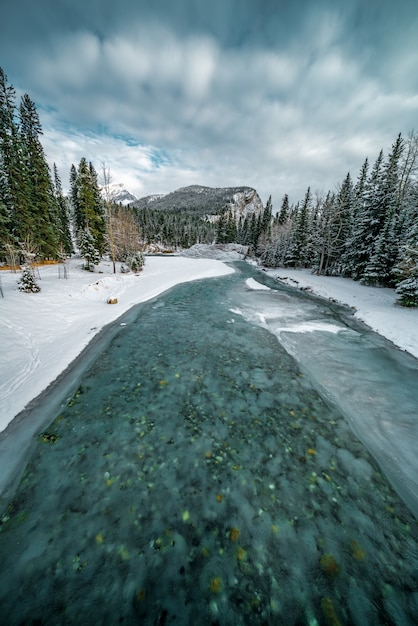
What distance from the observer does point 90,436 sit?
489 centimetres

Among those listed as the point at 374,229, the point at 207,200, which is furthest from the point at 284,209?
the point at 207,200

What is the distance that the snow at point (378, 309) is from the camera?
10464 millimetres

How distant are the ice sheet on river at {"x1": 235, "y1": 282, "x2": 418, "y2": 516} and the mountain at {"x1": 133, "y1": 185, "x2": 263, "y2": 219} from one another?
13304cm

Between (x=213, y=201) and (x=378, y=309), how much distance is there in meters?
157

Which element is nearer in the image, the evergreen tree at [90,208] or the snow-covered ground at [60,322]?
the snow-covered ground at [60,322]

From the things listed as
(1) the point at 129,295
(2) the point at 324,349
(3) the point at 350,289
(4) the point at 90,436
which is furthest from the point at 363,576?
(3) the point at 350,289

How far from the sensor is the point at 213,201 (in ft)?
500

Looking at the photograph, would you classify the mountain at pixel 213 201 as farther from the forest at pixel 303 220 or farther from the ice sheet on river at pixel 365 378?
the ice sheet on river at pixel 365 378

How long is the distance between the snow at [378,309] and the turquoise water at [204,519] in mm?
7357

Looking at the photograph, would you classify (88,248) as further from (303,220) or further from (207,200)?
(207,200)

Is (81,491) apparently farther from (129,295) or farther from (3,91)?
(3,91)

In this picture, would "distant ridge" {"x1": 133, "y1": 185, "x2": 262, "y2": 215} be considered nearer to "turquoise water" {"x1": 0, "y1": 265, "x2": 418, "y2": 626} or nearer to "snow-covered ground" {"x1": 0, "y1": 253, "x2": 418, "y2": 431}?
"snow-covered ground" {"x1": 0, "y1": 253, "x2": 418, "y2": 431}

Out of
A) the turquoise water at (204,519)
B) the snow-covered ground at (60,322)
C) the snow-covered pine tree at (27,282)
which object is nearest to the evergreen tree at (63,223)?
the snow-covered ground at (60,322)

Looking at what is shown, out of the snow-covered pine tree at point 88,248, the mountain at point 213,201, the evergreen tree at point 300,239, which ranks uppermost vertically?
the mountain at point 213,201
